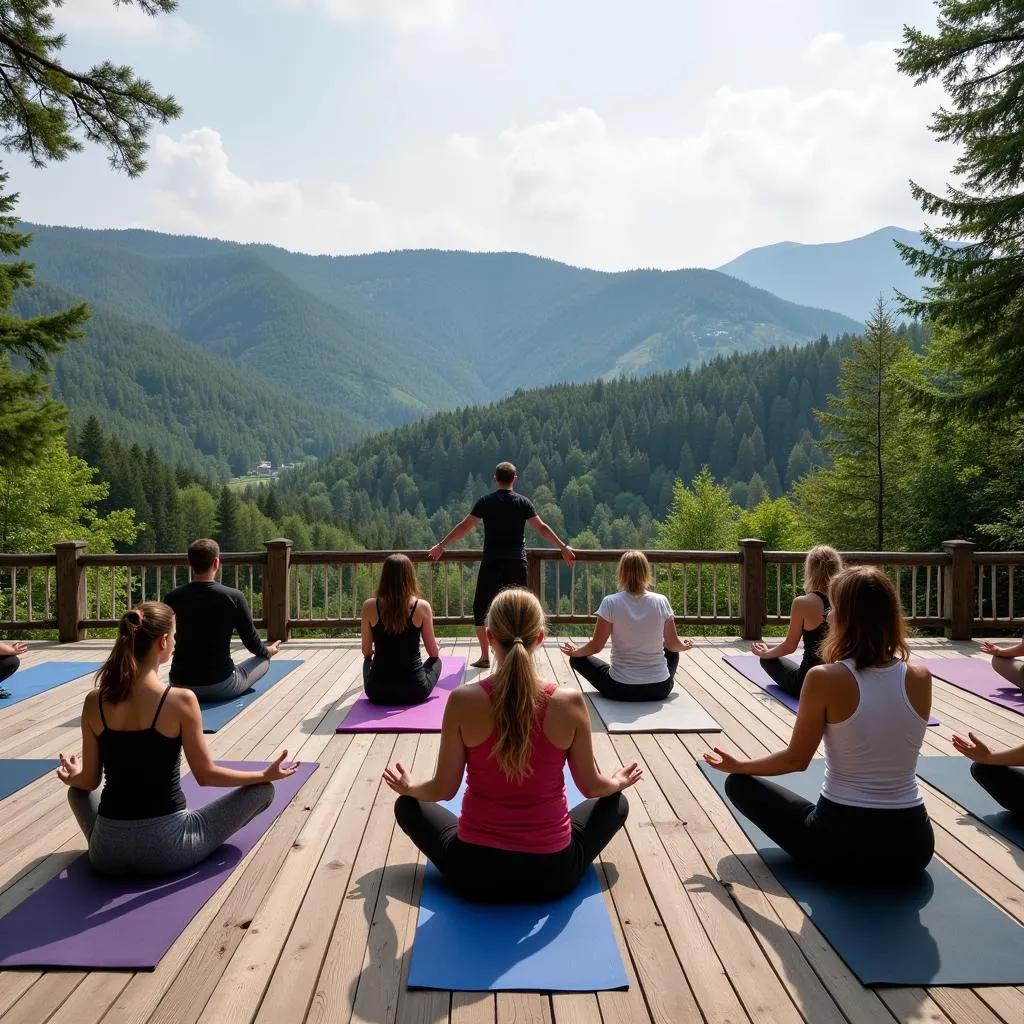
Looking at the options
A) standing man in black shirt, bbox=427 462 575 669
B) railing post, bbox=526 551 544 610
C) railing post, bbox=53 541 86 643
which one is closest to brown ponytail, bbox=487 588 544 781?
standing man in black shirt, bbox=427 462 575 669

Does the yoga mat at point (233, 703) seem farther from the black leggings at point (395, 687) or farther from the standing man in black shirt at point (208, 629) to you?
the black leggings at point (395, 687)

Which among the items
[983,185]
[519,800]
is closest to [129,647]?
[519,800]

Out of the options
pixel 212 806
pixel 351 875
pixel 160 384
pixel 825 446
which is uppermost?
pixel 160 384

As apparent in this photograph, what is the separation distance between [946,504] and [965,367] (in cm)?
945

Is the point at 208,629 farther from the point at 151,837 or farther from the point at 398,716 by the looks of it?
the point at 151,837

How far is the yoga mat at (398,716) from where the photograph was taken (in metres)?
Answer: 5.21

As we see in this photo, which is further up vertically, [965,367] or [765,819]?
[965,367]

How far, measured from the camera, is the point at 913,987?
2.45m

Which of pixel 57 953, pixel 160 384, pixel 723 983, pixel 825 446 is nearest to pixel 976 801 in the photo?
pixel 723 983

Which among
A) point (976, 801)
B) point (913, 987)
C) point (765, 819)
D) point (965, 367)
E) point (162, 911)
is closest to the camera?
point (913, 987)

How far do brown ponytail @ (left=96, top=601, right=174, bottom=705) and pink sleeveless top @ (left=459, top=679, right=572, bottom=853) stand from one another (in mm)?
1156

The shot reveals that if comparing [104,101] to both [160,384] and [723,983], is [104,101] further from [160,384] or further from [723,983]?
[160,384]

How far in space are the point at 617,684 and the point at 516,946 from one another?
10.8ft

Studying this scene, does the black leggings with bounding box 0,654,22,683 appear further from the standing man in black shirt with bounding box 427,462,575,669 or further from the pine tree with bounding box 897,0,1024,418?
the pine tree with bounding box 897,0,1024,418
